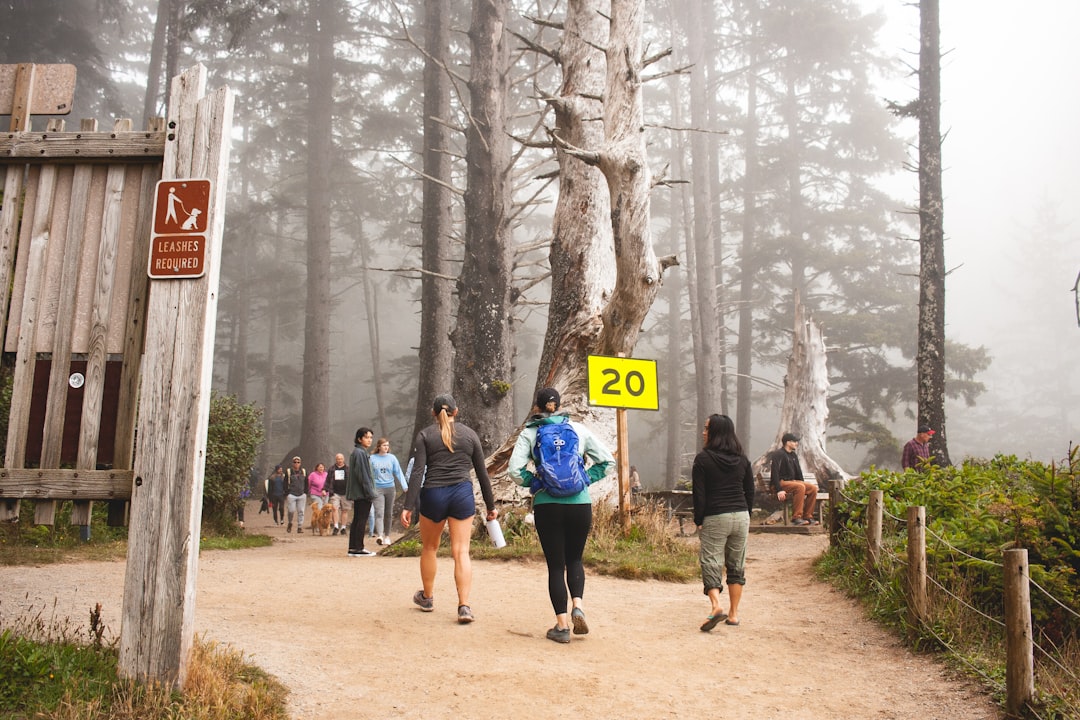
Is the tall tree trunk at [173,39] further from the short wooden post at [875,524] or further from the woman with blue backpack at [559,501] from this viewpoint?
the short wooden post at [875,524]

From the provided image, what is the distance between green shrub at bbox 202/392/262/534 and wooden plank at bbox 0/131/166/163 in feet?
38.2

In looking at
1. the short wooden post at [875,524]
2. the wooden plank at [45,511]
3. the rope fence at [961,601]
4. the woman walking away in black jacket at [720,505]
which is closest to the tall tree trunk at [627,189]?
the rope fence at [961,601]

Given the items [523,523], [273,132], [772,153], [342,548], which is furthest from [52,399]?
[772,153]

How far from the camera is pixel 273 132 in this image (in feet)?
116

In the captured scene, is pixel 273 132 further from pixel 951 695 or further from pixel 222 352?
pixel 951 695

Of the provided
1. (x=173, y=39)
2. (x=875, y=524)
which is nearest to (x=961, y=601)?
(x=875, y=524)

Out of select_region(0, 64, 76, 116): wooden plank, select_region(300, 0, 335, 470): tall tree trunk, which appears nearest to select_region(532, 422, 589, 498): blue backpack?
select_region(0, 64, 76, 116): wooden plank

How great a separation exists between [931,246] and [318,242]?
797 inches

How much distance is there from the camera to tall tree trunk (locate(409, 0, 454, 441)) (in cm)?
1866

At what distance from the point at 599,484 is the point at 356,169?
27686 mm

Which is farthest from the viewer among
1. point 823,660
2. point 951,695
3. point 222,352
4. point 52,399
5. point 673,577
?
point 222,352

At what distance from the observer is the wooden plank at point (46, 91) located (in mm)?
4938

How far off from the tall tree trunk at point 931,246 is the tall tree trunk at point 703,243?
34.5 feet

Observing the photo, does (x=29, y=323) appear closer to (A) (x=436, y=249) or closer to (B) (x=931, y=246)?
(A) (x=436, y=249)
